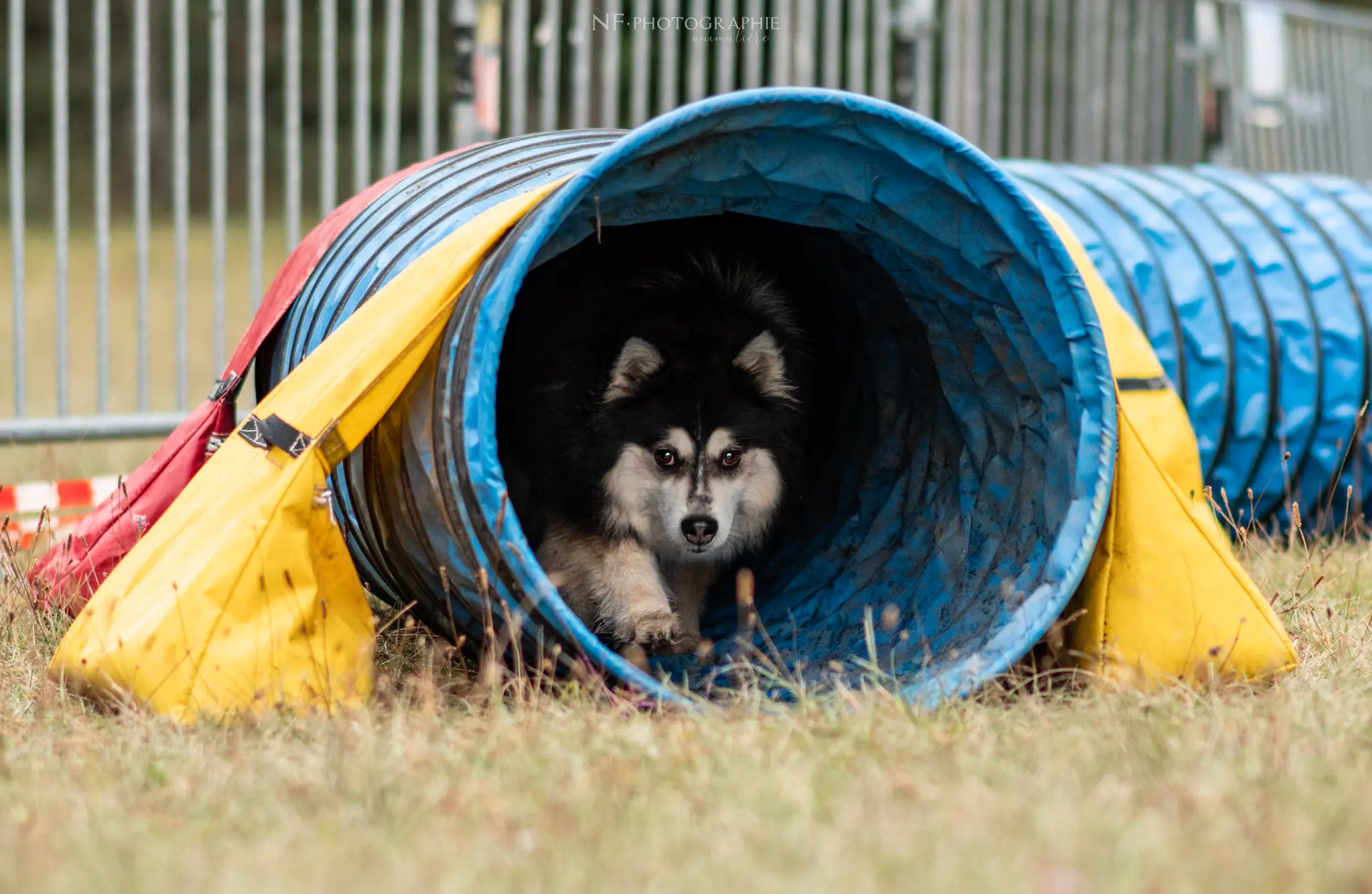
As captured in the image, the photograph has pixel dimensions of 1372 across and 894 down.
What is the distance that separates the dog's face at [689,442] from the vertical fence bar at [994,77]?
195 inches

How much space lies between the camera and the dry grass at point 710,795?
7.68 ft

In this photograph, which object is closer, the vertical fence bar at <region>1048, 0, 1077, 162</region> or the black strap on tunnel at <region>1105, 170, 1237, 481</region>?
the black strap on tunnel at <region>1105, 170, 1237, 481</region>

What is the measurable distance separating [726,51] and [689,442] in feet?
12.5

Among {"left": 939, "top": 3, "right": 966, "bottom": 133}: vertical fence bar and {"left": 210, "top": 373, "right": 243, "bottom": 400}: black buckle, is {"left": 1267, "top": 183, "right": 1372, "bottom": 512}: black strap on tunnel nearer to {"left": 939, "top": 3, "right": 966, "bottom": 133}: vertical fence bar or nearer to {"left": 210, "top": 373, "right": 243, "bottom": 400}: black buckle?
{"left": 939, "top": 3, "right": 966, "bottom": 133}: vertical fence bar

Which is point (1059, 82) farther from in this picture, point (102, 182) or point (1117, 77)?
point (102, 182)

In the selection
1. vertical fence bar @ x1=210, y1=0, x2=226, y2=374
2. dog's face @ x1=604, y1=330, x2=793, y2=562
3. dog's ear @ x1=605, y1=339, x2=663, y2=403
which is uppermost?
vertical fence bar @ x1=210, y1=0, x2=226, y2=374

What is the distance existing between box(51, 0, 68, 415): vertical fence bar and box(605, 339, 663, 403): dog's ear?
9.84ft

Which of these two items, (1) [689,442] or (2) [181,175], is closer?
(1) [689,442]

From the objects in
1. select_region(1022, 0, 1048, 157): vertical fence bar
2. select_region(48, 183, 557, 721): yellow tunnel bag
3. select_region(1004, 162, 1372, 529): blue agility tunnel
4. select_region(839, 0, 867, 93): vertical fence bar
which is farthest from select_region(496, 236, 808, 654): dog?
select_region(1022, 0, 1048, 157): vertical fence bar

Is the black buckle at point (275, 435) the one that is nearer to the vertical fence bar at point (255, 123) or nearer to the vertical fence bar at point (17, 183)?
the vertical fence bar at point (17, 183)

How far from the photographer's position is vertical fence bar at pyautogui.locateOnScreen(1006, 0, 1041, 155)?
9227 millimetres

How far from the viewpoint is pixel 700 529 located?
14.9ft

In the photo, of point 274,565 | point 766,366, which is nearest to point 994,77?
point 766,366

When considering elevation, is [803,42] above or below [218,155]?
above
